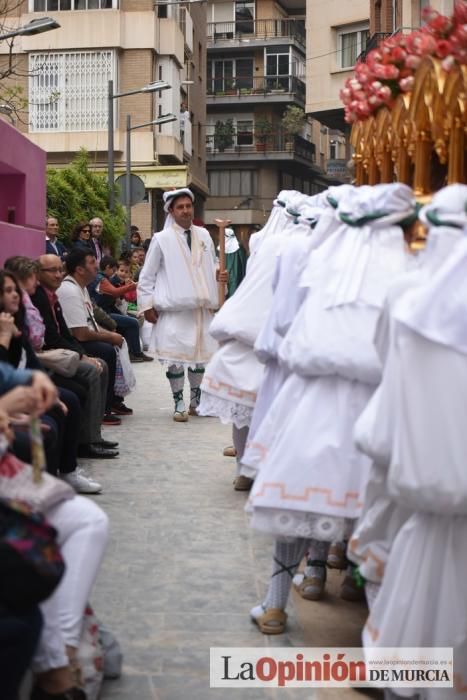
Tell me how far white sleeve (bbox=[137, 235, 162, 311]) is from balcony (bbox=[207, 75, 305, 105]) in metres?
48.1

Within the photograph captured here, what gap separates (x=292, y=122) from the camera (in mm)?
56031

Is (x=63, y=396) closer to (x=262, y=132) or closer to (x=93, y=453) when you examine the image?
(x=93, y=453)

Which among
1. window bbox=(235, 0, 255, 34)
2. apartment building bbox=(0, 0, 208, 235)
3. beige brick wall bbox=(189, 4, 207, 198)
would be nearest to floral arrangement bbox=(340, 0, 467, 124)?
apartment building bbox=(0, 0, 208, 235)

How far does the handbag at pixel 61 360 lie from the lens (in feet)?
26.7

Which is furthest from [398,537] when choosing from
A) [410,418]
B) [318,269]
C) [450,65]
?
[450,65]

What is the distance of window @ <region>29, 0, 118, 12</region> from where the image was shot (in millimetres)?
34750

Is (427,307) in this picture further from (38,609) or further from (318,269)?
(38,609)

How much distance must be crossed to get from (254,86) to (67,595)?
5751 cm

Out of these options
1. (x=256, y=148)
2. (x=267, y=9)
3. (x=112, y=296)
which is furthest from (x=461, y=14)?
(x=267, y=9)

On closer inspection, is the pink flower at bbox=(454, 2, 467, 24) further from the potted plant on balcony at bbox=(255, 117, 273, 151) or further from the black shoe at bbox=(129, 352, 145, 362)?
the potted plant on balcony at bbox=(255, 117, 273, 151)

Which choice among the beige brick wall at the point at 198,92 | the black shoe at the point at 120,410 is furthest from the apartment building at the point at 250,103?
the black shoe at the point at 120,410

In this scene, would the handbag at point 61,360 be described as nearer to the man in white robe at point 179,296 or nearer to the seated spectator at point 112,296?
the man in white robe at point 179,296

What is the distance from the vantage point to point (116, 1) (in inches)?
1364

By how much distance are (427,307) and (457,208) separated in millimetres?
403
